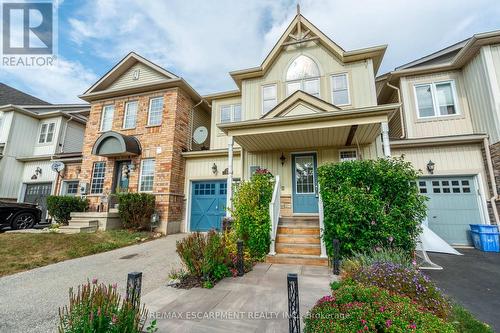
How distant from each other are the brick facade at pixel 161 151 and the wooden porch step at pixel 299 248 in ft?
19.5

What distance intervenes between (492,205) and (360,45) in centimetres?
767

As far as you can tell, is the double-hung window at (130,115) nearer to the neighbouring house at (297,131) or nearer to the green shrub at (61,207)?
the neighbouring house at (297,131)

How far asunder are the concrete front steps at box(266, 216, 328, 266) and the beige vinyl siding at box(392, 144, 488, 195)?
5172mm

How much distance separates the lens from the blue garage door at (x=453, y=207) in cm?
795

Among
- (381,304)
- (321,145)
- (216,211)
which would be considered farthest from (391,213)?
(216,211)

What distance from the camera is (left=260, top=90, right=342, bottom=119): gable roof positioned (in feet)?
26.3

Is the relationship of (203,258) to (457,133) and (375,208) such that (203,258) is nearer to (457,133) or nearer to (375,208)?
(375,208)

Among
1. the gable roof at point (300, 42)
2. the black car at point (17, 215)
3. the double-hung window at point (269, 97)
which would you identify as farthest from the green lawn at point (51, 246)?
the gable roof at point (300, 42)

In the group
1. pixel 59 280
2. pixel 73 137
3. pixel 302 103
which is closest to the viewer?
pixel 59 280

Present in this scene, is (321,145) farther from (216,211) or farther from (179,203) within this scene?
(179,203)

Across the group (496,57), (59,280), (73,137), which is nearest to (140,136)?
(59,280)

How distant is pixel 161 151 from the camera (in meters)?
10.7

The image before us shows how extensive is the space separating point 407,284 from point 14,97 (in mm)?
25808

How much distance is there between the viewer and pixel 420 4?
8133 mm
